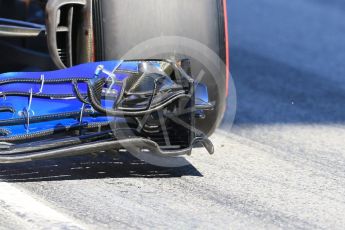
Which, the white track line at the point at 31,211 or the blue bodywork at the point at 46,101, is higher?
the blue bodywork at the point at 46,101

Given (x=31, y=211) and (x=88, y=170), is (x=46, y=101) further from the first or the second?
(x=31, y=211)

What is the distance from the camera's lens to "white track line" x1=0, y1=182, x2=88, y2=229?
3816mm

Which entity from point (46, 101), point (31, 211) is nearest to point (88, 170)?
point (46, 101)

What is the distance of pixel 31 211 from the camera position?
399 centimetres

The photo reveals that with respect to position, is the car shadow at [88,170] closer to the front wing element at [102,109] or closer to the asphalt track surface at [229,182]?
the asphalt track surface at [229,182]

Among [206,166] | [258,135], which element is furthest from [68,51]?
[258,135]

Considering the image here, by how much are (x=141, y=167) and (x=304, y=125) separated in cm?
176

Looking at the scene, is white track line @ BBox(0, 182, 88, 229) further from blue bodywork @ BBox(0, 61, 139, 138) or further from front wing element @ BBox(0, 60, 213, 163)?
blue bodywork @ BBox(0, 61, 139, 138)

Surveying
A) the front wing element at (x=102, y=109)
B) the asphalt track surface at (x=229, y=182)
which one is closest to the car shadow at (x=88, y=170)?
the asphalt track surface at (x=229, y=182)

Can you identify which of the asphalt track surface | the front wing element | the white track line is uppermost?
the front wing element

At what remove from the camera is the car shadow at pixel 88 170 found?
453cm

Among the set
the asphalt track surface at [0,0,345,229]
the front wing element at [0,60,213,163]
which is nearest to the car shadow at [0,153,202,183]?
the asphalt track surface at [0,0,345,229]

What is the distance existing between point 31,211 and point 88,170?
28.3 inches

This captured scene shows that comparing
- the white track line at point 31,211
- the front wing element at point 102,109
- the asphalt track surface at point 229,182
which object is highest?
the front wing element at point 102,109
